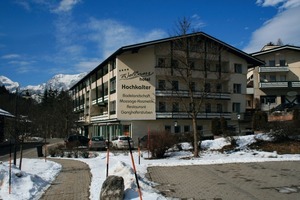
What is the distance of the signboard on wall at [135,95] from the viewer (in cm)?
4578

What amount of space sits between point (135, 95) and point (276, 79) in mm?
28587

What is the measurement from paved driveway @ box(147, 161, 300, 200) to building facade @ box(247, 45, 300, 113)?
145 feet

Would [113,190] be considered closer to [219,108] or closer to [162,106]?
[162,106]

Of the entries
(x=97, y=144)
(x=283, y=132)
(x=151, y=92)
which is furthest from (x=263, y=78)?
(x=283, y=132)

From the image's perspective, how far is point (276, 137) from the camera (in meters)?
24.8

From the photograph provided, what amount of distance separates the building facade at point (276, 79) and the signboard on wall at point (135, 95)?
21785 millimetres

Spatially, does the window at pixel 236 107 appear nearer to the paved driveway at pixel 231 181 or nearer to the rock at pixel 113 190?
the paved driveway at pixel 231 181

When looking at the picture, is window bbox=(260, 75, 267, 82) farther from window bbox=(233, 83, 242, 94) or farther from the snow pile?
the snow pile

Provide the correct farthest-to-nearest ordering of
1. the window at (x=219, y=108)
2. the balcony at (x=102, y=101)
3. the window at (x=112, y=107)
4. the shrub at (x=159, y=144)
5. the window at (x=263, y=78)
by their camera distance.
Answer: the window at (x=263, y=78), the window at (x=219, y=108), the balcony at (x=102, y=101), the window at (x=112, y=107), the shrub at (x=159, y=144)

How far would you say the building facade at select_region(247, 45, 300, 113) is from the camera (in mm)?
59000

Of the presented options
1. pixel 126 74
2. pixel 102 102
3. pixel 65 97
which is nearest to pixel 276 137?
pixel 126 74

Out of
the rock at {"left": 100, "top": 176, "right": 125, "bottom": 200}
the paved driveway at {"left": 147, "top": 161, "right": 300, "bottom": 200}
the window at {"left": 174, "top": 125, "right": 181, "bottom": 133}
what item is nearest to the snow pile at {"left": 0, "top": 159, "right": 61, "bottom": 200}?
the rock at {"left": 100, "top": 176, "right": 125, "bottom": 200}

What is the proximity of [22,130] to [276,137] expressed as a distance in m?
16.8

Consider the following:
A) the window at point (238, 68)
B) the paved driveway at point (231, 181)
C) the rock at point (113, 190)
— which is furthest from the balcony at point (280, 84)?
the rock at point (113, 190)
